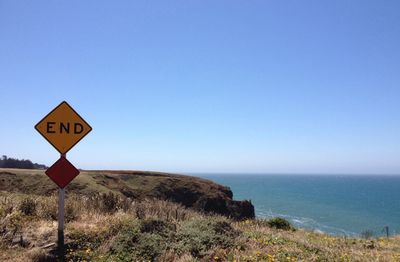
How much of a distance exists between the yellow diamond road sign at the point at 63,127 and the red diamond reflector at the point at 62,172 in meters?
0.24

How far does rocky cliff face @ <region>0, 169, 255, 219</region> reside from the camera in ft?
86.1

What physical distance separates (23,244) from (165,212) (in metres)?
3.89

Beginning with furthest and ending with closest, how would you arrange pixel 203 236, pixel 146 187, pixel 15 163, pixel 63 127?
pixel 15 163, pixel 146 187, pixel 203 236, pixel 63 127

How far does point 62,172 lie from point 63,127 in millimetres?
896

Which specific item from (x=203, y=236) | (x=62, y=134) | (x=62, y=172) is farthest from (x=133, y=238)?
(x=62, y=134)

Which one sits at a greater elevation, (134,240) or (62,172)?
(62,172)

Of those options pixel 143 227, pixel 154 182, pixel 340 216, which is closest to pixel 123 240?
pixel 143 227

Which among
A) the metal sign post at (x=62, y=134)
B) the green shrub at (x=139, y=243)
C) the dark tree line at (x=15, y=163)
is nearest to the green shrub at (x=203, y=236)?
the green shrub at (x=139, y=243)

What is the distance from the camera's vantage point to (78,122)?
8.08m

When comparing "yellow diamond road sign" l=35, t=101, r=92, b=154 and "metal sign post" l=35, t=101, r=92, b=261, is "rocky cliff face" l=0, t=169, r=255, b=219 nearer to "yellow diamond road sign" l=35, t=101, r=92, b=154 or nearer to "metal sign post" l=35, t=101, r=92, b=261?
"metal sign post" l=35, t=101, r=92, b=261

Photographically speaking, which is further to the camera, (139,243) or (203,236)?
(203,236)

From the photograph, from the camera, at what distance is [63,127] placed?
26.2 ft

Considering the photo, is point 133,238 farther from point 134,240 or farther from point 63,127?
point 63,127

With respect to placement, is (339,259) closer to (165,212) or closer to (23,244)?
(165,212)
